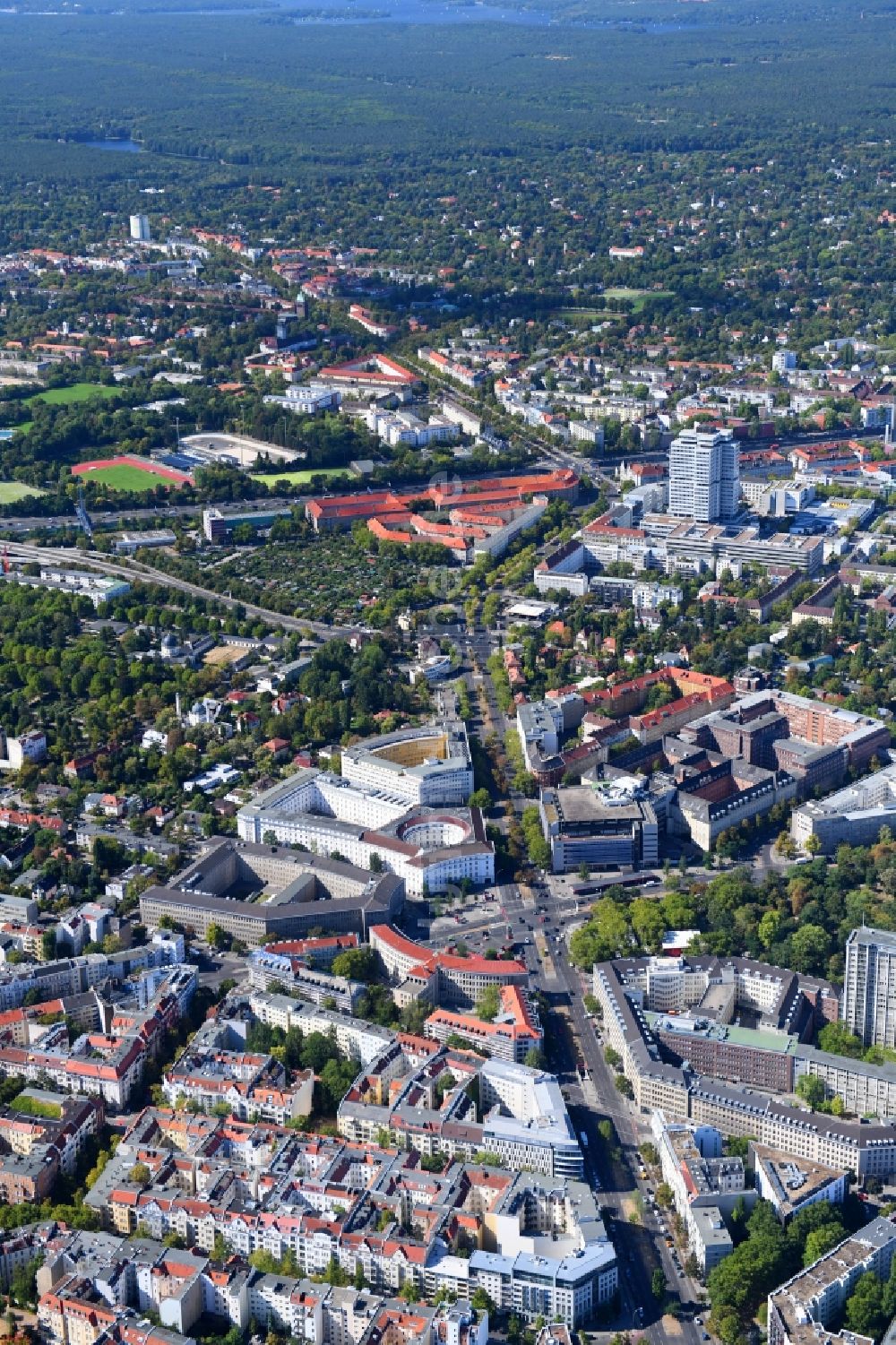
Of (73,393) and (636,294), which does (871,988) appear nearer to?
(73,393)

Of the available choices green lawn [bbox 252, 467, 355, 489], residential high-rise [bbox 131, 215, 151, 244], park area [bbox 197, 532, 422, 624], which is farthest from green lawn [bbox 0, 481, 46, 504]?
residential high-rise [bbox 131, 215, 151, 244]

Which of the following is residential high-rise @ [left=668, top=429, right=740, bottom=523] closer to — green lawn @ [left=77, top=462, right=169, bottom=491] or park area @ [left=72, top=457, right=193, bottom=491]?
park area @ [left=72, top=457, right=193, bottom=491]

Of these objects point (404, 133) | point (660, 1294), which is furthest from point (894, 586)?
point (404, 133)

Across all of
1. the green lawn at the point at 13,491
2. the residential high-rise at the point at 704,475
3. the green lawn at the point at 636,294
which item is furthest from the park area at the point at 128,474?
the green lawn at the point at 636,294

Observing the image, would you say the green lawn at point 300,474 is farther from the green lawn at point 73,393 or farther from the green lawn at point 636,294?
the green lawn at point 636,294

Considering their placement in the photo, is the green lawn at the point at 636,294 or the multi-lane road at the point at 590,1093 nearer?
the multi-lane road at the point at 590,1093

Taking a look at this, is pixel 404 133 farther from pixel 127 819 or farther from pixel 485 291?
pixel 127 819

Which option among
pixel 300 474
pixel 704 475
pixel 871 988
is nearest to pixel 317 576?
pixel 300 474
